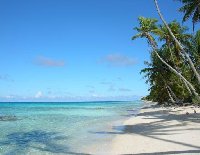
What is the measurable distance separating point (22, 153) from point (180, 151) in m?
6.94

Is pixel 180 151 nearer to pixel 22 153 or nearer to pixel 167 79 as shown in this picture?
pixel 22 153

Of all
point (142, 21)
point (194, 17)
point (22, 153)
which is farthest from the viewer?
point (142, 21)

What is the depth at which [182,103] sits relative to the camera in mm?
46531

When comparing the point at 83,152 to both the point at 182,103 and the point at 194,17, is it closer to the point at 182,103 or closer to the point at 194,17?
the point at 194,17

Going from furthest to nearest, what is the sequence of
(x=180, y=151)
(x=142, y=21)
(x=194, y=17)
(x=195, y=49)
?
(x=195, y=49), (x=142, y=21), (x=194, y=17), (x=180, y=151)

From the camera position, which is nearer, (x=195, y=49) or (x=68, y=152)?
(x=68, y=152)

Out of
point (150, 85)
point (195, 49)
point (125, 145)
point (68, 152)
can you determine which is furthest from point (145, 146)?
point (150, 85)

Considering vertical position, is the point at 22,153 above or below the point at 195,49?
below

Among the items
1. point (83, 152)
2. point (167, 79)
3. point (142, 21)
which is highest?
point (142, 21)

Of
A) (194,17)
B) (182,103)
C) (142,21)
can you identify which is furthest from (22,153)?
(182,103)

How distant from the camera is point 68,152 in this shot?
14.3 m

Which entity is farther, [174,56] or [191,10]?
[174,56]

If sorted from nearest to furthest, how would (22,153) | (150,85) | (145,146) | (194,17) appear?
(145,146)
(22,153)
(194,17)
(150,85)

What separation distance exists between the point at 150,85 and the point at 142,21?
26.2 m
